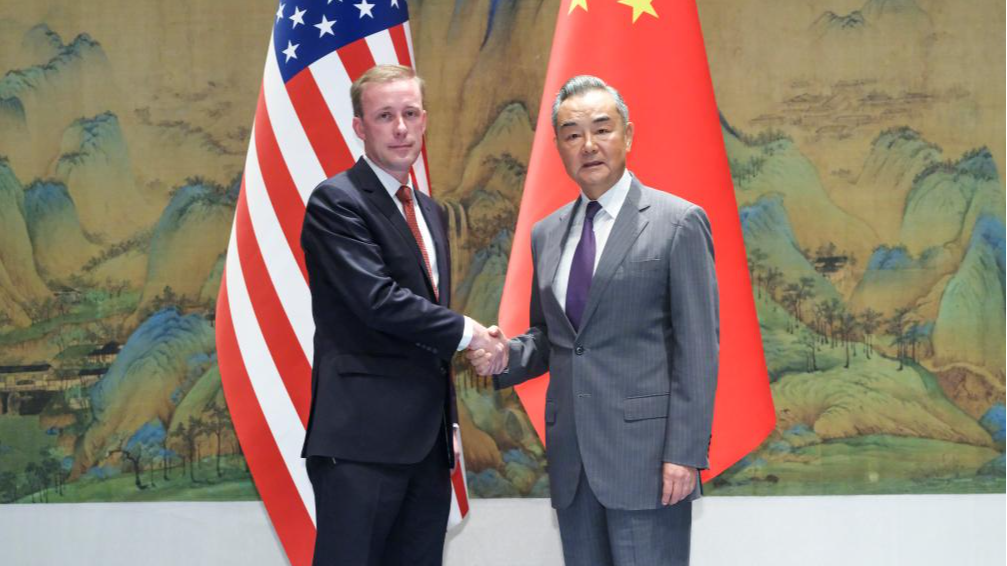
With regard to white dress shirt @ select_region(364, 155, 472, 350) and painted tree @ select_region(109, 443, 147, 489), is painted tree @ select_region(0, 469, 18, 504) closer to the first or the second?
painted tree @ select_region(109, 443, 147, 489)

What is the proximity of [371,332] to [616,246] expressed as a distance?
0.63 metres

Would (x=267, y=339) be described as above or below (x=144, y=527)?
above

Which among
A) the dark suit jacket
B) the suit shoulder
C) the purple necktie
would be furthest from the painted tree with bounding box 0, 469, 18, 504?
the purple necktie

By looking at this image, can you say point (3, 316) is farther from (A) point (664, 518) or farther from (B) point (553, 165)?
(A) point (664, 518)

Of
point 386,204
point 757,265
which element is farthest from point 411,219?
point 757,265

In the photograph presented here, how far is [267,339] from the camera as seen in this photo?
311 cm

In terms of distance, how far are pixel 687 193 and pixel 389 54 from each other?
1080mm

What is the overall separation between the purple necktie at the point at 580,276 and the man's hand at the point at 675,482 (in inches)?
15.4

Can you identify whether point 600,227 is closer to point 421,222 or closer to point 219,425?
point 421,222

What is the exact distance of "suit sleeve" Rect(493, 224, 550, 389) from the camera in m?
2.52

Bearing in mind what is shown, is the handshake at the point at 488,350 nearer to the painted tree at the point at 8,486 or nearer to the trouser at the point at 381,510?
the trouser at the point at 381,510

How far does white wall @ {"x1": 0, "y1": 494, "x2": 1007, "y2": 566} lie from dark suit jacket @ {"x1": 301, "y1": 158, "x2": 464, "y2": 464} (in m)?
1.86

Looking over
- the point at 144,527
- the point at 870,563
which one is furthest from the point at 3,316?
the point at 870,563

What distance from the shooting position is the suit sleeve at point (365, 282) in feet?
7.31
